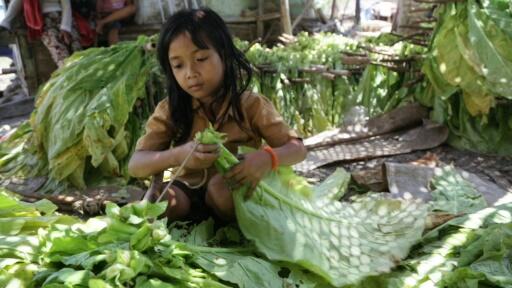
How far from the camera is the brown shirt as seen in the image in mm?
2348

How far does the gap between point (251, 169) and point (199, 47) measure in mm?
541

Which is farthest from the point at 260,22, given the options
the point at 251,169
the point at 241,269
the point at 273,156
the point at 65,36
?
the point at 241,269

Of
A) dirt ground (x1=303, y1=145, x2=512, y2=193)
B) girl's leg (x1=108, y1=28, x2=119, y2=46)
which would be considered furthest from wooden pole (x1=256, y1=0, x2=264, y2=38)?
dirt ground (x1=303, y1=145, x2=512, y2=193)

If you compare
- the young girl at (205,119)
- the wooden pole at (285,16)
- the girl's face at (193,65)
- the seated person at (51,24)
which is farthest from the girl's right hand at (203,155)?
the wooden pole at (285,16)

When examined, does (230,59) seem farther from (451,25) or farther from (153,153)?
(451,25)

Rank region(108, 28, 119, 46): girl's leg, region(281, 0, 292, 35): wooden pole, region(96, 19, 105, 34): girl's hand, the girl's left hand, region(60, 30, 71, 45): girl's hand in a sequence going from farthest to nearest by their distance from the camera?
region(281, 0, 292, 35): wooden pole < region(108, 28, 119, 46): girl's leg < region(96, 19, 105, 34): girl's hand < region(60, 30, 71, 45): girl's hand < the girl's left hand

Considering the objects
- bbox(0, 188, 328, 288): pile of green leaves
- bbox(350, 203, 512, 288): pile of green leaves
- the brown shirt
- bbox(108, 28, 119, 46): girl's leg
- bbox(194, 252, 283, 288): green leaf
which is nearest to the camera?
bbox(0, 188, 328, 288): pile of green leaves

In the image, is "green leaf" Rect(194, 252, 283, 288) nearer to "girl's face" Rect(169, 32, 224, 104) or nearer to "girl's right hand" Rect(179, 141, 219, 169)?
"girl's right hand" Rect(179, 141, 219, 169)

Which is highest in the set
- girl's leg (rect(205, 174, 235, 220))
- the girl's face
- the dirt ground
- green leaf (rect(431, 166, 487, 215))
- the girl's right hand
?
the girl's face

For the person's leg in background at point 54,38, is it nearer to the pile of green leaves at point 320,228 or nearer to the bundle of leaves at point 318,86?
the bundle of leaves at point 318,86

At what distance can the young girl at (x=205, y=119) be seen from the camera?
212 centimetres

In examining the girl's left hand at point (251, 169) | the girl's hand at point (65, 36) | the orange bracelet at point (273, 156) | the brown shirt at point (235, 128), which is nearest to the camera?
the girl's left hand at point (251, 169)

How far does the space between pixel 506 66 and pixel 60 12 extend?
5471mm

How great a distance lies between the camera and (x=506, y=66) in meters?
4.10
